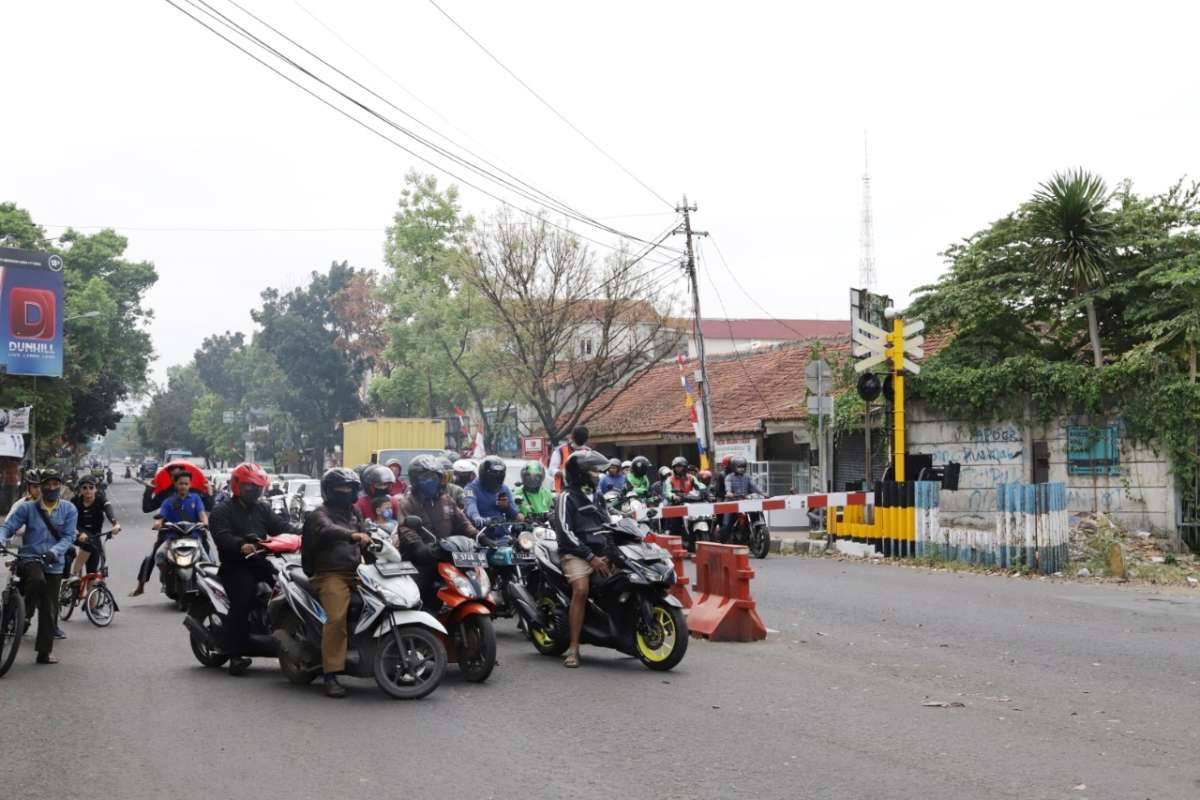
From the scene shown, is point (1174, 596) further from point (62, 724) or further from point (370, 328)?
point (370, 328)

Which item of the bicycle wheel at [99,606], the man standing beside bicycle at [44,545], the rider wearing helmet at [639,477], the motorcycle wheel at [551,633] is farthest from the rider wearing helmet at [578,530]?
the rider wearing helmet at [639,477]

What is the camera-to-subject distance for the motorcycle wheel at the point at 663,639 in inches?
388

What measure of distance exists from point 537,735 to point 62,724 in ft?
10.2

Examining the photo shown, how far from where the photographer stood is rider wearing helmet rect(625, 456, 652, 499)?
1993 centimetres

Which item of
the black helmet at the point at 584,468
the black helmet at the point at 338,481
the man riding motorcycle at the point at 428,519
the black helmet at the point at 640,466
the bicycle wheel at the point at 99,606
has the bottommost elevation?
the bicycle wheel at the point at 99,606

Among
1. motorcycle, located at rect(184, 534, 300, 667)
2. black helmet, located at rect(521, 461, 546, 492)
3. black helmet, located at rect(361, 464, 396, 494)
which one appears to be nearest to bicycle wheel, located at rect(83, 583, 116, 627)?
motorcycle, located at rect(184, 534, 300, 667)

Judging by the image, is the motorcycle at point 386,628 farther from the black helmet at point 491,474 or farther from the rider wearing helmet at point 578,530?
the black helmet at point 491,474

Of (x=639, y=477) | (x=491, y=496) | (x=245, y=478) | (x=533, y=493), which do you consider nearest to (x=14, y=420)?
(x=639, y=477)

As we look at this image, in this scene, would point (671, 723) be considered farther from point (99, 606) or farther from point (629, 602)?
point (99, 606)

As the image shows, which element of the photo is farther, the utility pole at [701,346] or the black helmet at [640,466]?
the utility pole at [701,346]

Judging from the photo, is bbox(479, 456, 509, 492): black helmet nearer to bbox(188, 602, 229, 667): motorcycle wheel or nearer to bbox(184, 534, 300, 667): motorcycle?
bbox(184, 534, 300, 667): motorcycle

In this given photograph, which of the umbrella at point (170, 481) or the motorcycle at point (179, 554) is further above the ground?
the umbrella at point (170, 481)

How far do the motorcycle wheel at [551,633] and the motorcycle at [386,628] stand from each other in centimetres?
169

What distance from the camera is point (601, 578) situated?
10117 millimetres
